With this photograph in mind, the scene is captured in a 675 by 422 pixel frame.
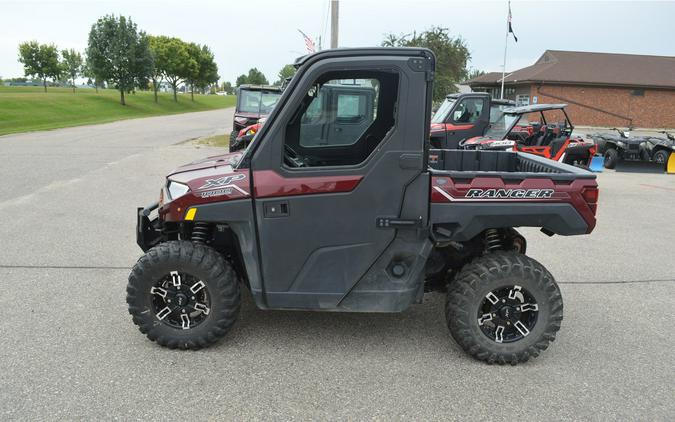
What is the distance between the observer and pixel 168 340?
3.72 meters

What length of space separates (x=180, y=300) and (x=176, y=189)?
2.60 feet

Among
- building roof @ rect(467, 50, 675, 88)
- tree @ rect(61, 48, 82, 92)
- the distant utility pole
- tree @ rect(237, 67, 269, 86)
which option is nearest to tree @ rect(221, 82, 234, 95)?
tree @ rect(237, 67, 269, 86)

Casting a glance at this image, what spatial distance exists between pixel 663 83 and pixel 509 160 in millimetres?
42849

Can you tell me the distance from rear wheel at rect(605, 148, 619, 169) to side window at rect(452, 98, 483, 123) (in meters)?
4.90

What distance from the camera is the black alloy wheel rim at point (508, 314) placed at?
366 centimetres

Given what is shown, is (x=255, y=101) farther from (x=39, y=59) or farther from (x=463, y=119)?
(x=39, y=59)

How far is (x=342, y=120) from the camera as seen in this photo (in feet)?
11.8

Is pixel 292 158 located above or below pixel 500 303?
above

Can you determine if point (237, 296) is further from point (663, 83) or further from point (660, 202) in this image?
point (663, 83)

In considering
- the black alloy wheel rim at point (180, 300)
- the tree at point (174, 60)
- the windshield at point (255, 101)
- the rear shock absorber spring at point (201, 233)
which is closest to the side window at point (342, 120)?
the rear shock absorber spring at point (201, 233)

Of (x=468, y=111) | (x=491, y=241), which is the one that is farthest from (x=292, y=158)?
(x=468, y=111)

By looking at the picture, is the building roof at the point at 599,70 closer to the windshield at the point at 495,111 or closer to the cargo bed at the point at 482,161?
the windshield at the point at 495,111

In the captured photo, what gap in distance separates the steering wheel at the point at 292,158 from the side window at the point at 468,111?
10487 mm

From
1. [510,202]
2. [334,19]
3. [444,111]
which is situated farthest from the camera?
[334,19]
